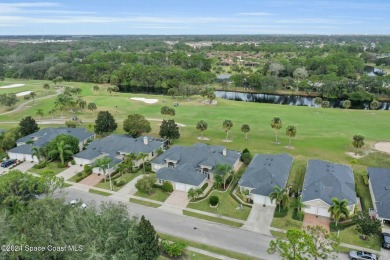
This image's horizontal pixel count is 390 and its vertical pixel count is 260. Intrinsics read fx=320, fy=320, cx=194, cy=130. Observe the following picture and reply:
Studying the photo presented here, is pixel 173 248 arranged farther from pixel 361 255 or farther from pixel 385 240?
pixel 385 240

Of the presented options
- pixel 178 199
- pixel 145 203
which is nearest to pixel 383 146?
pixel 178 199

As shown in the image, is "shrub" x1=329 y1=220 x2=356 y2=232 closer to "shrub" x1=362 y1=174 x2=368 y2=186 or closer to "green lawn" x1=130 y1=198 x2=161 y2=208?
"shrub" x1=362 y1=174 x2=368 y2=186

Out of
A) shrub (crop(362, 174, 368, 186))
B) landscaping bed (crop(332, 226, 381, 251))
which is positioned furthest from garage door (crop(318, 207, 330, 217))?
shrub (crop(362, 174, 368, 186))

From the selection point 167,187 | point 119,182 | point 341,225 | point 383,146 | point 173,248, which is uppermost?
point 173,248

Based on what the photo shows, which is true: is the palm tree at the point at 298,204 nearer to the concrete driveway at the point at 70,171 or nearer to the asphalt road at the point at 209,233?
the asphalt road at the point at 209,233

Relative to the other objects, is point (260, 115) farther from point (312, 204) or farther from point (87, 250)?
point (87, 250)

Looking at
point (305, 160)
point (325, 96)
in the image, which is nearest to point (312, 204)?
point (305, 160)
